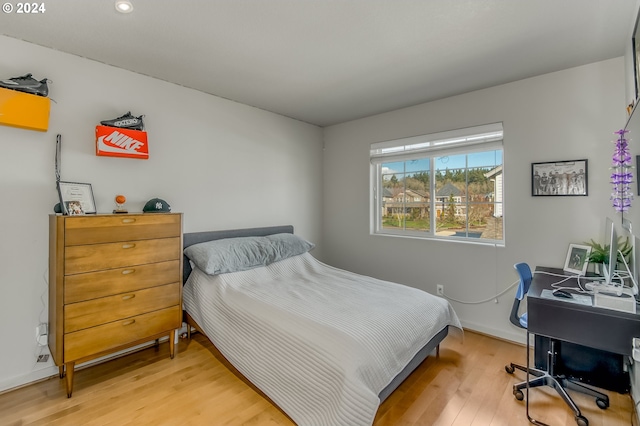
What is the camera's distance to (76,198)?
7.32 feet

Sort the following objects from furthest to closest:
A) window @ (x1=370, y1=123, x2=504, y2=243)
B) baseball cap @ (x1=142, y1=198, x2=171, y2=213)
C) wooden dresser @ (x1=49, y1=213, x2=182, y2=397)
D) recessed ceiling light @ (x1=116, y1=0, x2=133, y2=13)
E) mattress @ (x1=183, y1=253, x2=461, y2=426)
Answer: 1. window @ (x1=370, y1=123, x2=504, y2=243)
2. baseball cap @ (x1=142, y1=198, x2=171, y2=213)
3. wooden dresser @ (x1=49, y1=213, x2=182, y2=397)
4. recessed ceiling light @ (x1=116, y1=0, x2=133, y2=13)
5. mattress @ (x1=183, y1=253, x2=461, y2=426)

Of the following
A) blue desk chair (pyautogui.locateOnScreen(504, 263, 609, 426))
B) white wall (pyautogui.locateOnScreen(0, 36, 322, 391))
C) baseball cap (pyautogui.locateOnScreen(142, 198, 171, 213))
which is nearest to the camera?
blue desk chair (pyautogui.locateOnScreen(504, 263, 609, 426))

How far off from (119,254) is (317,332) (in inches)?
60.5

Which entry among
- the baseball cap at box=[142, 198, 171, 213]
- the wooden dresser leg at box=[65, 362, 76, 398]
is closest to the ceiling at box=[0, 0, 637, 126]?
the baseball cap at box=[142, 198, 171, 213]

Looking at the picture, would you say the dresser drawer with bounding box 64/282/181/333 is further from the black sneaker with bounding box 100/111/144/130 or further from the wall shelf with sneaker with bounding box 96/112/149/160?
the black sneaker with bounding box 100/111/144/130

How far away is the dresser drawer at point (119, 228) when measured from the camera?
6.47 ft

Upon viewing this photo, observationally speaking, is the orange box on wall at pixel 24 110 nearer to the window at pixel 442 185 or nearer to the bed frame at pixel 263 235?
the bed frame at pixel 263 235

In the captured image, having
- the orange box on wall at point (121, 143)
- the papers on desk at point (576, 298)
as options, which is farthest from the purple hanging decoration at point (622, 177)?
the orange box on wall at point (121, 143)

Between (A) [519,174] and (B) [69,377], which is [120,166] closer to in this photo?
(B) [69,377]

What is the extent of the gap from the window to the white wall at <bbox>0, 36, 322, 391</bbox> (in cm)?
120

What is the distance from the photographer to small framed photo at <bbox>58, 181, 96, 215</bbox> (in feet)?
7.01

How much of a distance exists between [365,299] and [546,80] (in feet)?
8.10

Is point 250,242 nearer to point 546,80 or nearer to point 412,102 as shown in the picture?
point 412,102

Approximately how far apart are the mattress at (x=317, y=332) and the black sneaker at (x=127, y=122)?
4.51ft
